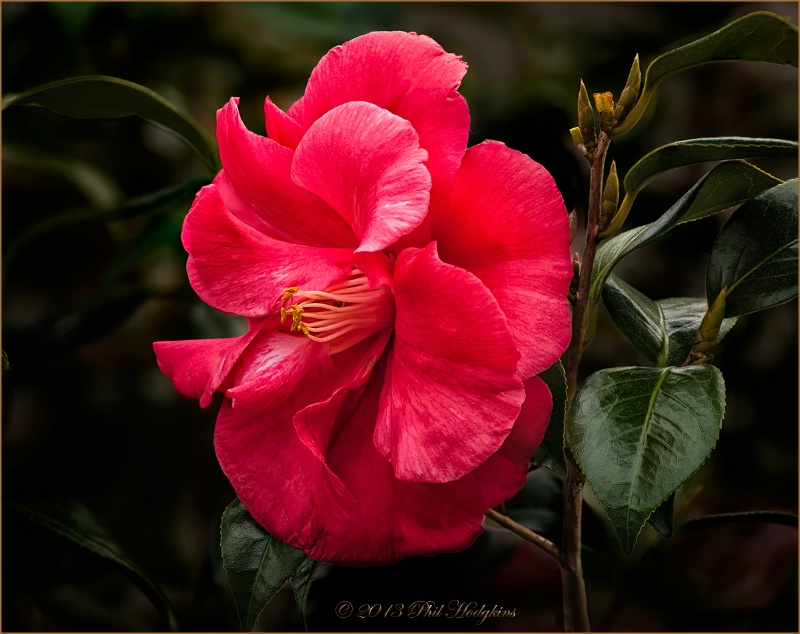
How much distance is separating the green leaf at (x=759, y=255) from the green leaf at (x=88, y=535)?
1.73 feet

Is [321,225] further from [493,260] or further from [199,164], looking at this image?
[199,164]

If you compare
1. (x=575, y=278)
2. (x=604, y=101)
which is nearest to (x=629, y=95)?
(x=604, y=101)

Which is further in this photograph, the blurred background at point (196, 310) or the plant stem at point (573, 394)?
the blurred background at point (196, 310)

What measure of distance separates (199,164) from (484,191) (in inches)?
30.8

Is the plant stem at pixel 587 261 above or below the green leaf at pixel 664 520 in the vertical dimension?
above

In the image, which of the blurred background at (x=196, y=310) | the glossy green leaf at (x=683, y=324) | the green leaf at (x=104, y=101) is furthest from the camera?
the blurred background at (x=196, y=310)

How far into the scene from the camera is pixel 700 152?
18.1 inches

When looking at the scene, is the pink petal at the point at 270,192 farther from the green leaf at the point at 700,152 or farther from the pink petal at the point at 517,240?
the green leaf at the point at 700,152

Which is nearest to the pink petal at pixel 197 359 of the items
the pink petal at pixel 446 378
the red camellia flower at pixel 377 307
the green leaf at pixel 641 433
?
the red camellia flower at pixel 377 307

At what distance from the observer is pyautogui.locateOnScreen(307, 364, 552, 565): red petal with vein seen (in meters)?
0.45

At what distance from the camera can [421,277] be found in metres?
0.40

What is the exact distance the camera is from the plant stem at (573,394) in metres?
0.44

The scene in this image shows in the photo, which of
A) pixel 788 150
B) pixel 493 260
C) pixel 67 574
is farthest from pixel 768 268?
pixel 67 574

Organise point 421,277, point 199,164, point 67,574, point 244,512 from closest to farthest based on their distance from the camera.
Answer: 1. point 421,277
2. point 244,512
3. point 67,574
4. point 199,164
